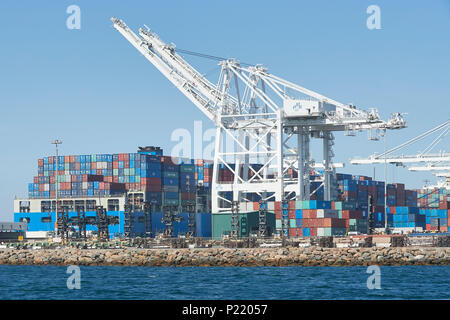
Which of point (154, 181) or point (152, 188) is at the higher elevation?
point (154, 181)

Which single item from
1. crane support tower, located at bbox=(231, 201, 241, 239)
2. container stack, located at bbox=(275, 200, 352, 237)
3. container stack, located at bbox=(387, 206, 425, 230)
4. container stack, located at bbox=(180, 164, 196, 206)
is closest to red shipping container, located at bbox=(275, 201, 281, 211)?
container stack, located at bbox=(275, 200, 352, 237)

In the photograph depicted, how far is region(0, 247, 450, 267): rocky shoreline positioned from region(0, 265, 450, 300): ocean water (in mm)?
2392

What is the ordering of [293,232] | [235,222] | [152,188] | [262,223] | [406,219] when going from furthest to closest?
1. [406,219]
2. [152,188]
3. [293,232]
4. [235,222]
5. [262,223]

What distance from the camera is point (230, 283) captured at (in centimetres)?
3825

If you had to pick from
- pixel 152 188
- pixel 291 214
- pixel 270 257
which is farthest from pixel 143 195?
pixel 270 257

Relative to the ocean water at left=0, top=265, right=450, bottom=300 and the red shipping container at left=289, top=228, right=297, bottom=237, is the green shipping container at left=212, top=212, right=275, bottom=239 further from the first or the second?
the ocean water at left=0, top=265, right=450, bottom=300

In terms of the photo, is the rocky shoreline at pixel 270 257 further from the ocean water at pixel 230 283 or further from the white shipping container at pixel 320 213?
the white shipping container at pixel 320 213

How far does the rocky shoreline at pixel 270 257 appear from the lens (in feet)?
169

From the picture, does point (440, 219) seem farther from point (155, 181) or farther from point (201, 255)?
point (201, 255)

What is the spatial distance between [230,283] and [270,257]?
14940 mm

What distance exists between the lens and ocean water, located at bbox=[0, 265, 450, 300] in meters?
32.9

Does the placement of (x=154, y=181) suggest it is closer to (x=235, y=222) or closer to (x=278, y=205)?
(x=235, y=222)
